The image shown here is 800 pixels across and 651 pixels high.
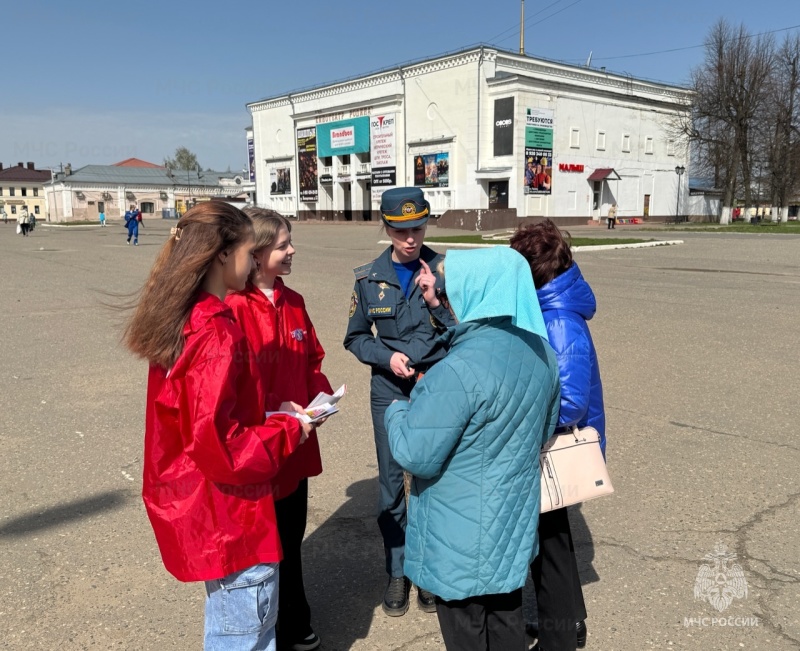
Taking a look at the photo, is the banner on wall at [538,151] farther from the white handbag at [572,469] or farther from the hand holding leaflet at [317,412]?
the hand holding leaflet at [317,412]

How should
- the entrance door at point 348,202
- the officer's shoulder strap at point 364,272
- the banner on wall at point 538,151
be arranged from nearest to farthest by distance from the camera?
1. the officer's shoulder strap at point 364,272
2. the banner on wall at point 538,151
3. the entrance door at point 348,202

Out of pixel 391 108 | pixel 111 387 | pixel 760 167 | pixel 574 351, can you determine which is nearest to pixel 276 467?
pixel 574 351

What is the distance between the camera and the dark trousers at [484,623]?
7.04 feet

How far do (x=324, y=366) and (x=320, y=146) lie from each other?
184 feet

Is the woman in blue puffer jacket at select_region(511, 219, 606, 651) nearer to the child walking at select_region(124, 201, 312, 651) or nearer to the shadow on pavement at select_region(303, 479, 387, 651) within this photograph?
the shadow on pavement at select_region(303, 479, 387, 651)

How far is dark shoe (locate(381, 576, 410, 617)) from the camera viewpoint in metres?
2.96

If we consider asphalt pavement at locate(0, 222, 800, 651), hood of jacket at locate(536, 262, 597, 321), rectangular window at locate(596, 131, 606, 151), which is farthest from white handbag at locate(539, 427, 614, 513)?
rectangular window at locate(596, 131, 606, 151)

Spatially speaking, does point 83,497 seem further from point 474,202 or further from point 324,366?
point 474,202

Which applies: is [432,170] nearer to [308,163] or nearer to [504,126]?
[504,126]

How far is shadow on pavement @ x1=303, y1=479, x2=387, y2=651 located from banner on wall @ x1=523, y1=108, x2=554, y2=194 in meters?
44.3

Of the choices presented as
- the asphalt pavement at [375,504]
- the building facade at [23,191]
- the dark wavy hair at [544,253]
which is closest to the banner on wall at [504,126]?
the asphalt pavement at [375,504]

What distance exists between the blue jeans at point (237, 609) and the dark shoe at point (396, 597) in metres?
0.99

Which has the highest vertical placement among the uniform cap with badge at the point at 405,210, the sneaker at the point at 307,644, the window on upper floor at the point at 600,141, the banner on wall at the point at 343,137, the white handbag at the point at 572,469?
Answer: the banner on wall at the point at 343,137

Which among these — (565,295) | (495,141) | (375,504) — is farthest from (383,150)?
(565,295)
